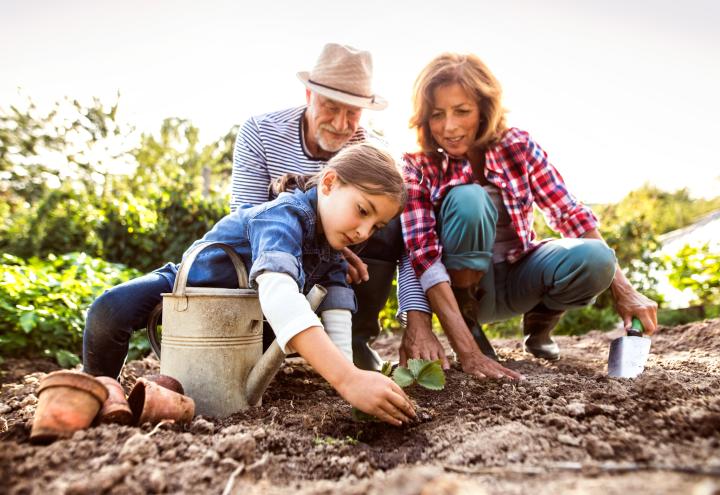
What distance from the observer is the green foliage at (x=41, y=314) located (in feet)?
10.9

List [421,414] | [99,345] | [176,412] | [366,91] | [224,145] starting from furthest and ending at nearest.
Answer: [224,145] < [366,91] < [99,345] < [421,414] < [176,412]

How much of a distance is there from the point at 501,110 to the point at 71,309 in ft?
9.63

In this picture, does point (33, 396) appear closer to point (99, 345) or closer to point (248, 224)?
point (99, 345)

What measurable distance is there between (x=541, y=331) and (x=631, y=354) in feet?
2.44

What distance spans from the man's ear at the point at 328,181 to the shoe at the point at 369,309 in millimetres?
810

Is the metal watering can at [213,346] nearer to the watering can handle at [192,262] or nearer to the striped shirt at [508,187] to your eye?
the watering can handle at [192,262]

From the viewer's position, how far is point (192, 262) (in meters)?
1.90

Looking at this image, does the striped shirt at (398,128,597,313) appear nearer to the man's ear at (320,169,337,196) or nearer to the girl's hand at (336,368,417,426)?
the man's ear at (320,169,337,196)

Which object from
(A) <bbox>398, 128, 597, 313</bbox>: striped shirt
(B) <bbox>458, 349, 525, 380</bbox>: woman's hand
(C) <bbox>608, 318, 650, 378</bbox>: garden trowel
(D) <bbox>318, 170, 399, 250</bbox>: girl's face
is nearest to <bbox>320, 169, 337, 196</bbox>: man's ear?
(D) <bbox>318, 170, 399, 250</bbox>: girl's face

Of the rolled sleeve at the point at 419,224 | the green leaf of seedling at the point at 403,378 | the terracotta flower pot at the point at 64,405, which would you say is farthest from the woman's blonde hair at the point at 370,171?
the terracotta flower pot at the point at 64,405

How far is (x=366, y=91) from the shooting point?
8.78 ft

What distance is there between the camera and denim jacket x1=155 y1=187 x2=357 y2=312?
178 centimetres

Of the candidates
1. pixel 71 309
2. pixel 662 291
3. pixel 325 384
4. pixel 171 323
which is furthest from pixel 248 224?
pixel 662 291

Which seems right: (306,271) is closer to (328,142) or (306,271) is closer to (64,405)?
(328,142)
